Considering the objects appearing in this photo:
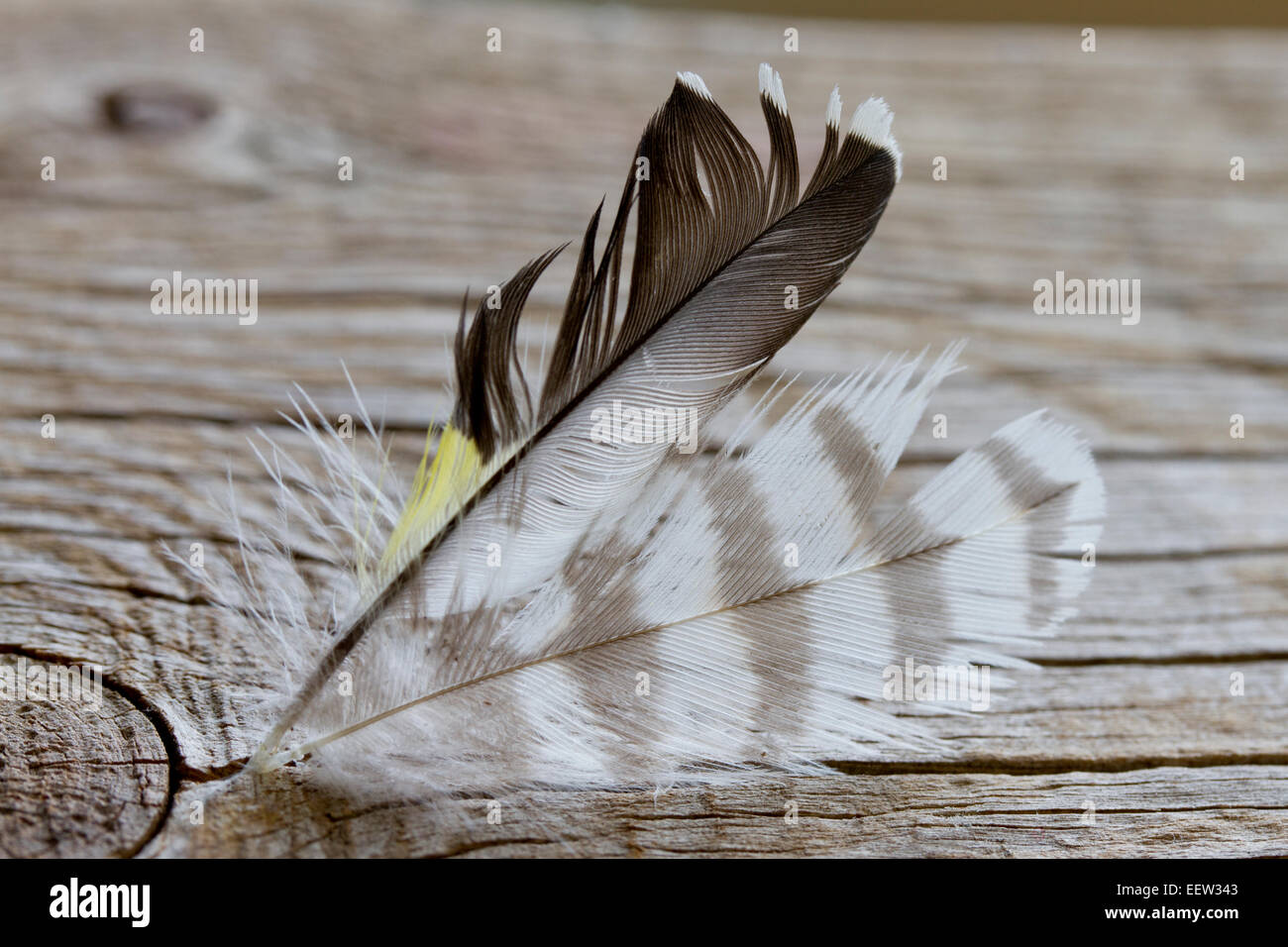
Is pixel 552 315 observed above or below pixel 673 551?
above

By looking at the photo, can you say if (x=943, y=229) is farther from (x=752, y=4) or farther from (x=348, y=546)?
(x=752, y=4)

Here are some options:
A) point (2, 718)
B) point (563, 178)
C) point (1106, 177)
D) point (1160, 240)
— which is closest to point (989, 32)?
point (1106, 177)

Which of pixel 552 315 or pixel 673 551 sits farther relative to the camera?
pixel 552 315

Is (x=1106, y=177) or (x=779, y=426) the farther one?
(x=1106, y=177)
